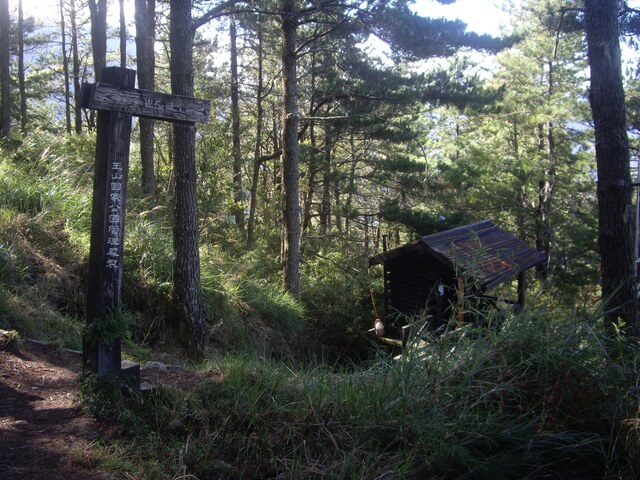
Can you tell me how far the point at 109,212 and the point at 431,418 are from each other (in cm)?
271

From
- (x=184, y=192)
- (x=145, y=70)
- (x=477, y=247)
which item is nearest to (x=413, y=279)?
(x=477, y=247)

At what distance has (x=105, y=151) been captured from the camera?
4.26m

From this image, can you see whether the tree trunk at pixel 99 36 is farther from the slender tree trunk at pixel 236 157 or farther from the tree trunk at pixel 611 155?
the tree trunk at pixel 611 155

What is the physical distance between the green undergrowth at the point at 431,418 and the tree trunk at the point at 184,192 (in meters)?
3.80

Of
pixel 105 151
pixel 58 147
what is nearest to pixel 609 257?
pixel 105 151

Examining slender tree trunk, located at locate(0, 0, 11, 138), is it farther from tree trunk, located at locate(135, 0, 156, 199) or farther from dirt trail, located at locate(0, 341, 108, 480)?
dirt trail, located at locate(0, 341, 108, 480)

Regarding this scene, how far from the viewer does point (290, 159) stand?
→ 1426cm

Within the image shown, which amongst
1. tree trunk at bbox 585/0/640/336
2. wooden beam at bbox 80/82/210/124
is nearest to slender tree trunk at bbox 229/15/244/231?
tree trunk at bbox 585/0/640/336

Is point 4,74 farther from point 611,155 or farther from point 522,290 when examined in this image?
point 611,155

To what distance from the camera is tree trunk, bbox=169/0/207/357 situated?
→ 297 inches

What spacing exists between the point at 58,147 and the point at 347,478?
10.7 meters

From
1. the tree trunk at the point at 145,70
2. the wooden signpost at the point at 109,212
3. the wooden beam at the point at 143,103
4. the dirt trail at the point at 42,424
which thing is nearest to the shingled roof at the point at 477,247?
the tree trunk at the point at 145,70

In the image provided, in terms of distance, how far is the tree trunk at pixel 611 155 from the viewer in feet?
22.4

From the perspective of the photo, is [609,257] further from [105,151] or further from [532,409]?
[105,151]
